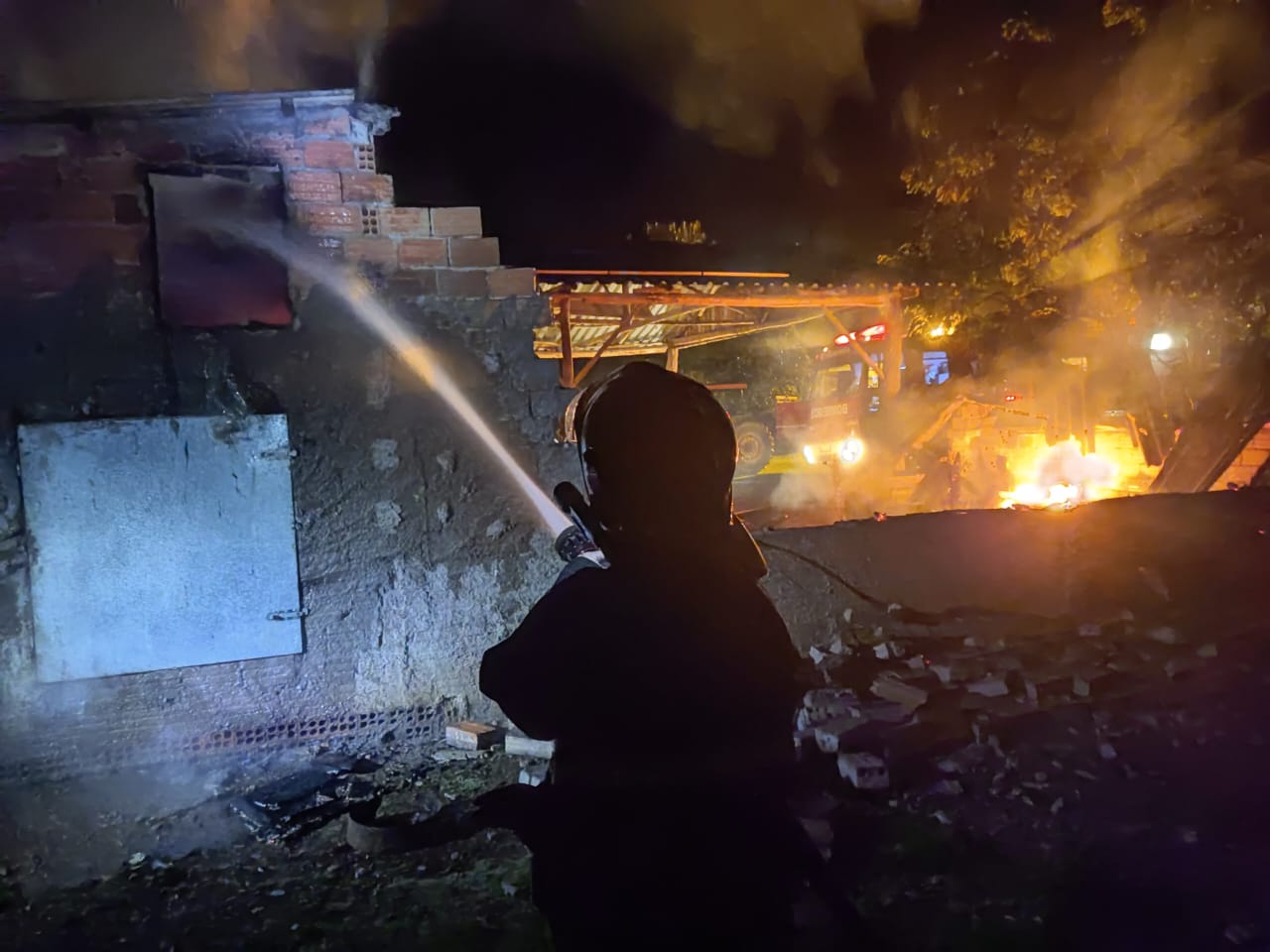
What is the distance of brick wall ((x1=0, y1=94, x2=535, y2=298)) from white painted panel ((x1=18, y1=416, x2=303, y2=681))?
120cm

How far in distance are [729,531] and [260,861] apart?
3.96 metres

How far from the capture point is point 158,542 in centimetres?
528

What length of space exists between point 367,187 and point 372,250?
0.44 metres

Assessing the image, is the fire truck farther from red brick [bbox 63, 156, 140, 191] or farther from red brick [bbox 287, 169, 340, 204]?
red brick [bbox 63, 156, 140, 191]

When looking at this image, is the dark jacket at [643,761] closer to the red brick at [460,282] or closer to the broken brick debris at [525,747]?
the broken brick debris at [525,747]

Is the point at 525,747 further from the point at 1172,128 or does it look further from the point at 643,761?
the point at 1172,128

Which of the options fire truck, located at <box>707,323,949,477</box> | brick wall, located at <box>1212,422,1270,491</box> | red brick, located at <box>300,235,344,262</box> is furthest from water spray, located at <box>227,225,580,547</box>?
brick wall, located at <box>1212,422,1270,491</box>

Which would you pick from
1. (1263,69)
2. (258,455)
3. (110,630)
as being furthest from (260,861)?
(1263,69)

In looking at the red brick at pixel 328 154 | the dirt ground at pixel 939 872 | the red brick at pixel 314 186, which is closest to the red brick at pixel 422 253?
the red brick at pixel 314 186

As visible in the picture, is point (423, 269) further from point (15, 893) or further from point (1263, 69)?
A: point (1263, 69)

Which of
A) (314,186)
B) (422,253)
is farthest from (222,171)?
(422,253)

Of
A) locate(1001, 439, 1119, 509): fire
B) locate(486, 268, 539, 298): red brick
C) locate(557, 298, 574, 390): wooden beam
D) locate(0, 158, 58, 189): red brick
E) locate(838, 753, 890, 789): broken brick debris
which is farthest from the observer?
locate(1001, 439, 1119, 509): fire

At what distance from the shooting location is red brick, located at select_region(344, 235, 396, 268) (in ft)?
18.1

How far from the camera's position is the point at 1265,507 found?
7.39m
